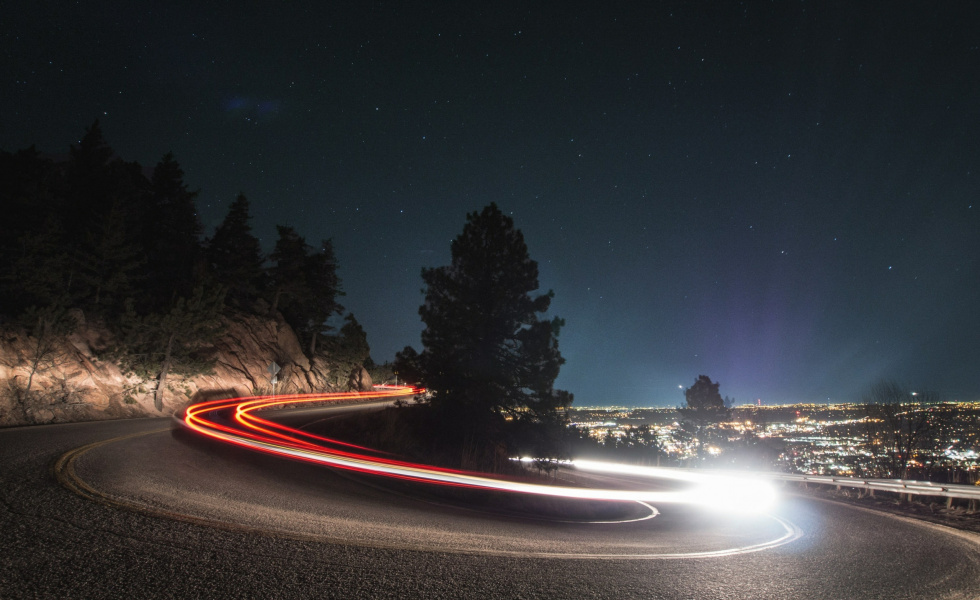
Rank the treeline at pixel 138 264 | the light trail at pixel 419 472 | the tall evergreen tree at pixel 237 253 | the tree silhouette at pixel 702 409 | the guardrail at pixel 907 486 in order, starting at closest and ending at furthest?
the light trail at pixel 419 472
the guardrail at pixel 907 486
the treeline at pixel 138 264
the tall evergreen tree at pixel 237 253
the tree silhouette at pixel 702 409

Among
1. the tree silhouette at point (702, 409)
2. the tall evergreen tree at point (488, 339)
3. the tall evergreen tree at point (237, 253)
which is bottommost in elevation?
the tree silhouette at point (702, 409)

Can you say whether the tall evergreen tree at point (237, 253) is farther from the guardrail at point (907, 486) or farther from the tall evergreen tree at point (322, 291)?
the guardrail at point (907, 486)

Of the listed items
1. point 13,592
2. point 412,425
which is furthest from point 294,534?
point 412,425

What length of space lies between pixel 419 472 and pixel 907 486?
15957 mm

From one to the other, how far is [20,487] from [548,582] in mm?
6680

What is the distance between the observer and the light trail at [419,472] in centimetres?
1057

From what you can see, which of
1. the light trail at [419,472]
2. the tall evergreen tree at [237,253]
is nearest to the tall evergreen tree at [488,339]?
the light trail at [419,472]

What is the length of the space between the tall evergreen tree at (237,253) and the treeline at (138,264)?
0.33 ft

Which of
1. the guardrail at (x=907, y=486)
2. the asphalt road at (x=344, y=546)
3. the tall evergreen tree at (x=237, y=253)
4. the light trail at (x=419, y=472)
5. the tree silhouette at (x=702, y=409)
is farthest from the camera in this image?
the tree silhouette at (x=702, y=409)

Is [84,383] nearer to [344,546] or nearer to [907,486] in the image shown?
[344,546]

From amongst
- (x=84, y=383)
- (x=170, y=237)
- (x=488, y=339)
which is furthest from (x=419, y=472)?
(x=170, y=237)

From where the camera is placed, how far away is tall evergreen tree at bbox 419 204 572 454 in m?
18.7

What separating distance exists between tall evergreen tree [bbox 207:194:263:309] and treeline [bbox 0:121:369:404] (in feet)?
0.33

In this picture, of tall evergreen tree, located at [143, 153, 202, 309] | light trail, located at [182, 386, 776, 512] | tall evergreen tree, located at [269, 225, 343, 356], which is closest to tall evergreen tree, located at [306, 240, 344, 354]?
tall evergreen tree, located at [269, 225, 343, 356]
